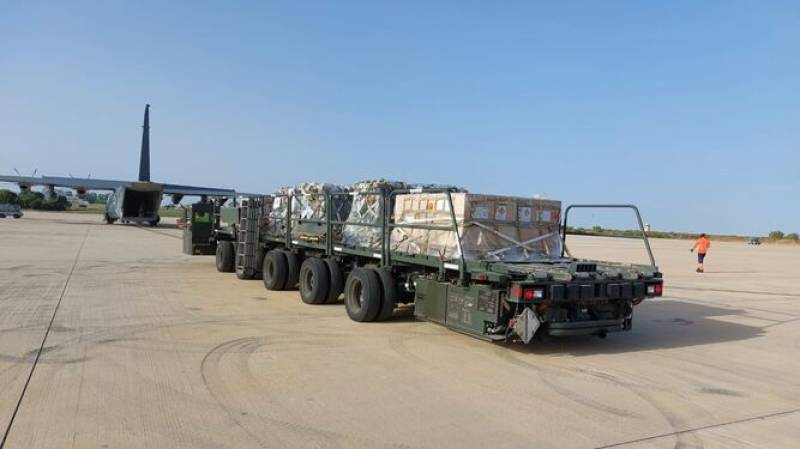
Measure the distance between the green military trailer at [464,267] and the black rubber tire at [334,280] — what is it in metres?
0.02

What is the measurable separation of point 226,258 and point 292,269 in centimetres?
460

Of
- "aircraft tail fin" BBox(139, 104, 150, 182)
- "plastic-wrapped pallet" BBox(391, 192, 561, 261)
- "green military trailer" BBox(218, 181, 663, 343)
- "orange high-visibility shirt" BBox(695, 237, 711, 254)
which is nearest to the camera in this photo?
"green military trailer" BBox(218, 181, 663, 343)

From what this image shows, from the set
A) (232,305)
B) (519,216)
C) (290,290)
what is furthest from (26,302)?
(519,216)

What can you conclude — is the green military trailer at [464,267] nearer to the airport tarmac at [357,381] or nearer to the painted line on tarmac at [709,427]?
the airport tarmac at [357,381]

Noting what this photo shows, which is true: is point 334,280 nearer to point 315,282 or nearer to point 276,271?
point 315,282

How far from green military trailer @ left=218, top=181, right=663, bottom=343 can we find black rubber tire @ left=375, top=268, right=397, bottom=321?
16 millimetres

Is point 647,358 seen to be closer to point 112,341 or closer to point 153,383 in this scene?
point 153,383

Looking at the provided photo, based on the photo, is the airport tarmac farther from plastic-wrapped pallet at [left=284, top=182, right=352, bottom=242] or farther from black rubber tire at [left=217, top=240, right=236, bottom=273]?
black rubber tire at [left=217, top=240, right=236, bottom=273]

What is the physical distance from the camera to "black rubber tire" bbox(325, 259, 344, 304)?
464 inches

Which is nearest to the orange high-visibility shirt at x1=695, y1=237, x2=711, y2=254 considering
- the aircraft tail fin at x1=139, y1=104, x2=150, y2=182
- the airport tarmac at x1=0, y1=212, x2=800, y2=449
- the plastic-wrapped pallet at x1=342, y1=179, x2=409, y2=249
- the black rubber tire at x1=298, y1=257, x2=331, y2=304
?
the airport tarmac at x1=0, y1=212, x2=800, y2=449

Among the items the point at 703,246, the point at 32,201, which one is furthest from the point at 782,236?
Result: the point at 32,201

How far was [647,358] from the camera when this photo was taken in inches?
324

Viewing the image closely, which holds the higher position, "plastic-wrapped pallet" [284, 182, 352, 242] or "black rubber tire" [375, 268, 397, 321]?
"plastic-wrapped pallet" [284, 182, 352, 242]

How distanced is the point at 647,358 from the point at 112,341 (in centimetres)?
696
